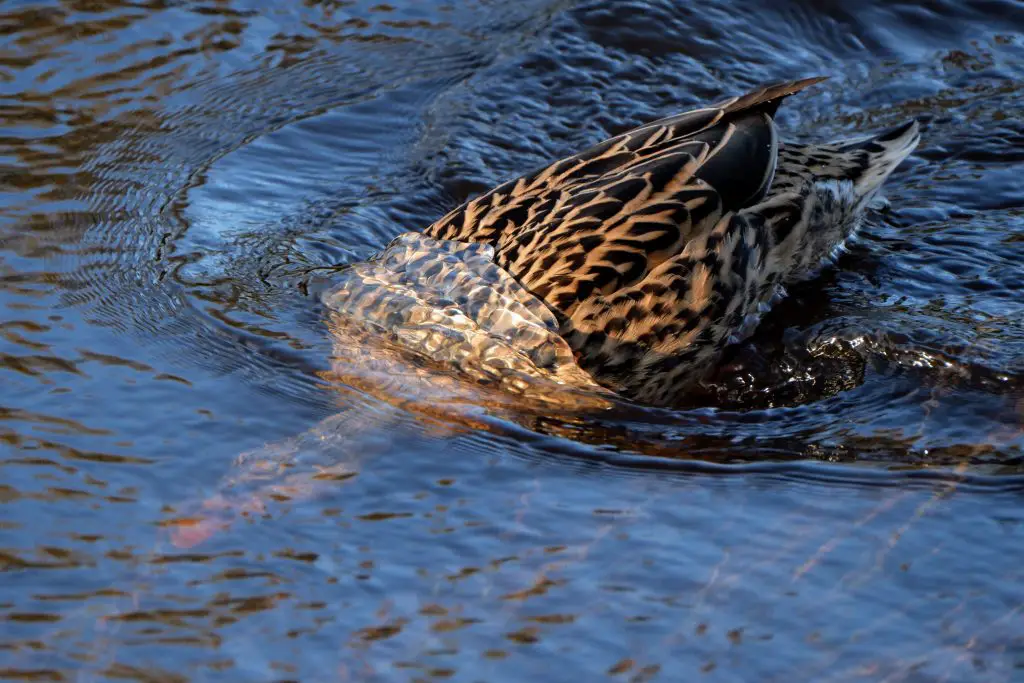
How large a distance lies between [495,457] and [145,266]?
2.21 metres

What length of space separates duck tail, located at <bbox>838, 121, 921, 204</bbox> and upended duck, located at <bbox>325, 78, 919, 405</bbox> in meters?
0.74

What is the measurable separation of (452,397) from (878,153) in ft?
9.15

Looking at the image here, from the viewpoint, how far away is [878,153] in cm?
659

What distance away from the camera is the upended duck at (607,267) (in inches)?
214

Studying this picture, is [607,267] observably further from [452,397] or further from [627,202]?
[452,397]

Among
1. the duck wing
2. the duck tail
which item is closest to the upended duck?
the duck wing

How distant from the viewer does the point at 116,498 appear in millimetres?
4316

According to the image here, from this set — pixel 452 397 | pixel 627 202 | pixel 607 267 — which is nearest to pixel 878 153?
pixel 627 202

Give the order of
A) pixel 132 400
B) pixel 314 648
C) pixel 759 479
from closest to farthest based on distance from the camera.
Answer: pixel 314 648
pixel 759 479
pixel 132 400

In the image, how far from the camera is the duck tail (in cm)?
653

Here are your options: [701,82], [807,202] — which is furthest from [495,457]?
[701,82]

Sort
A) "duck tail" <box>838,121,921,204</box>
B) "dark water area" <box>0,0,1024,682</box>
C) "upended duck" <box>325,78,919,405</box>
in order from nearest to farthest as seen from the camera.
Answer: "dark water area" <box>0,0,1024,682</box> < "upended duck" <box>325,78,919,405</box> < "duck tail" <box>838,121,921,204</box>

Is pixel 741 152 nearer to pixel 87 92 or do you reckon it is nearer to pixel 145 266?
pixel 145 266

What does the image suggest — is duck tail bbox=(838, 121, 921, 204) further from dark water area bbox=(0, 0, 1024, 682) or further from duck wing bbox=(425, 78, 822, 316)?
duck wing bbox=(425, 78, 822, 316)
